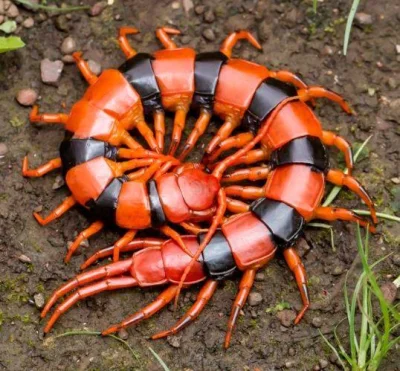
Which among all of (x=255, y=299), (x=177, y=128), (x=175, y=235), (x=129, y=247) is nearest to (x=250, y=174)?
(x=177, y=128)

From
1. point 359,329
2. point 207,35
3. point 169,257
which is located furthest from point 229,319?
point 207,35

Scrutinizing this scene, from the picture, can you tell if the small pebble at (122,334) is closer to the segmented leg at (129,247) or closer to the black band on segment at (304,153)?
the segmented leg at (129,247)

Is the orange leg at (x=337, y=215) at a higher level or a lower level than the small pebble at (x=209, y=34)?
lower

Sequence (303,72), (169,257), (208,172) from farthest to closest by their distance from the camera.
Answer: (303,72)
(208,172)
(169,257)

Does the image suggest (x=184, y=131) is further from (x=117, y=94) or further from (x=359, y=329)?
(x=359, y=329)

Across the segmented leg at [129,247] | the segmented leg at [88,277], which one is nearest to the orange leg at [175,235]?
the segmented leg at [129,247]

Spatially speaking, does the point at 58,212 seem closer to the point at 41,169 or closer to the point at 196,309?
the point at 41,169
